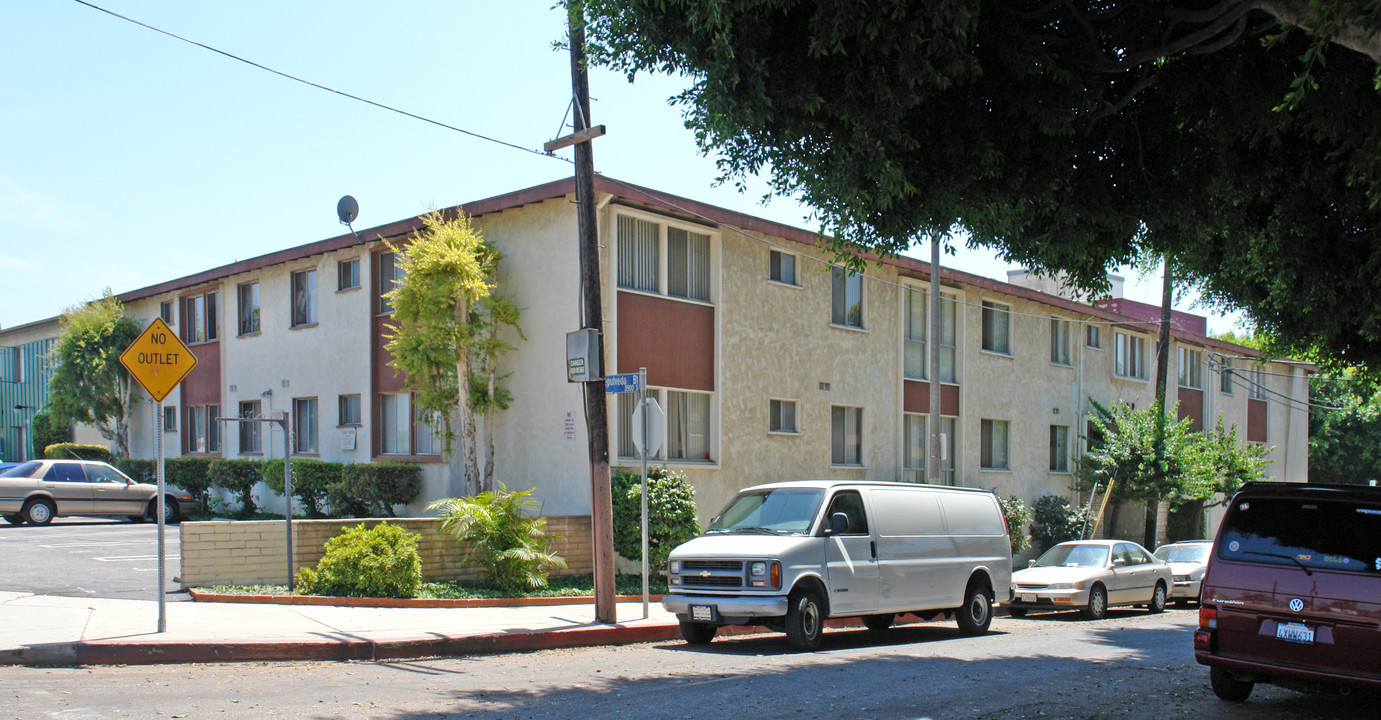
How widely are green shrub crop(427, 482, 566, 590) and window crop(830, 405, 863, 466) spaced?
8614 millimetres

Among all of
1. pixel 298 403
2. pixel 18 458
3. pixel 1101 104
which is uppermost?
pixel 1101 104

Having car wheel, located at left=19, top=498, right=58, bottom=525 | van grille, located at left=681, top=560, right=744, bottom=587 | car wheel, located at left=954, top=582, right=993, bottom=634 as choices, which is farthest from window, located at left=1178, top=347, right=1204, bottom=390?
car wheel, located at left=19, top=498, right=58, bottom=525

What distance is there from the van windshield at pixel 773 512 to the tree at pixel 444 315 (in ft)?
21.1

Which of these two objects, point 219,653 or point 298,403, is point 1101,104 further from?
point 298,403

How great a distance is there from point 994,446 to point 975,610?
13509 millimetres

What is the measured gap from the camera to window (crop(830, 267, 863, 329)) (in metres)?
22.6

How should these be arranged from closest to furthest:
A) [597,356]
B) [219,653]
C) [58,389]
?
1. [219,653]
2. [597,356]
3. [58,389]

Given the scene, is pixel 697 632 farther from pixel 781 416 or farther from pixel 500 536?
pixel 781 416

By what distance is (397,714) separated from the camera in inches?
303

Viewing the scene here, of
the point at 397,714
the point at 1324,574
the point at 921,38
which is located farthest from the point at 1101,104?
the point at 397,714

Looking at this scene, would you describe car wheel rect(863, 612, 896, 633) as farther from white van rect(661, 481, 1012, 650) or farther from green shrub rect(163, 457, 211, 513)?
green shrub rect(163, 457, 211, 513)

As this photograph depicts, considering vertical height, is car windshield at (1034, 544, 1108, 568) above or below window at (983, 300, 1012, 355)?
below

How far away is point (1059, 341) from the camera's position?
30.2 meters

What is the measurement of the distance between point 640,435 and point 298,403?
13324 millimetres
